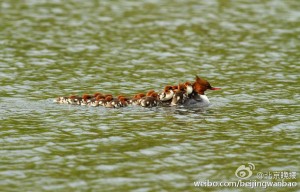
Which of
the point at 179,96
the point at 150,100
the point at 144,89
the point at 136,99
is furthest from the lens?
the point at 144,89

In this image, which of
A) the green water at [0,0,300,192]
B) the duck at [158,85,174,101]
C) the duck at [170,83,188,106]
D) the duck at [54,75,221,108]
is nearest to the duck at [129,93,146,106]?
the duck at [54,75,221,108]

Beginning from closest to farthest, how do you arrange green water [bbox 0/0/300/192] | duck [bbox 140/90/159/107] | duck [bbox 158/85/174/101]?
green water [bbox 0/0/300/192] < duck [bbox 140/90/159/107] < duck [bbox 158/85/174/101]

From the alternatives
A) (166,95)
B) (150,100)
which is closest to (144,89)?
(166,95)

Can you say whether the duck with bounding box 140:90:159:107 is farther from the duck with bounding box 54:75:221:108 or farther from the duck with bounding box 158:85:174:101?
the duck with bounding box 158:85:174:101

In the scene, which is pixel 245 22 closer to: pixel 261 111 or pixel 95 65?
pixel 95 65

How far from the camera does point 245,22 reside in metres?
27.2

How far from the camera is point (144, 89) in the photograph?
18.1 metres

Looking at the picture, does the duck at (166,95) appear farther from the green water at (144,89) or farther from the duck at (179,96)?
the green water at (144,89)

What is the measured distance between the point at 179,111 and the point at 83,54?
692cm

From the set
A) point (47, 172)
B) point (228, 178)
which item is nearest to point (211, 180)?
point (228, 178)

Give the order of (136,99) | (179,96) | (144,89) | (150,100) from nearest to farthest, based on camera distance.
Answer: (150,100), (136,99), (179,96), (144,89)

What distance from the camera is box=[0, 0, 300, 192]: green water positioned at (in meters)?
11.9

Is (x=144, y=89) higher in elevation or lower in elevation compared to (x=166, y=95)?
lower

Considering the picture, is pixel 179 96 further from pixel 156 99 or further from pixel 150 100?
pixel 150 100
